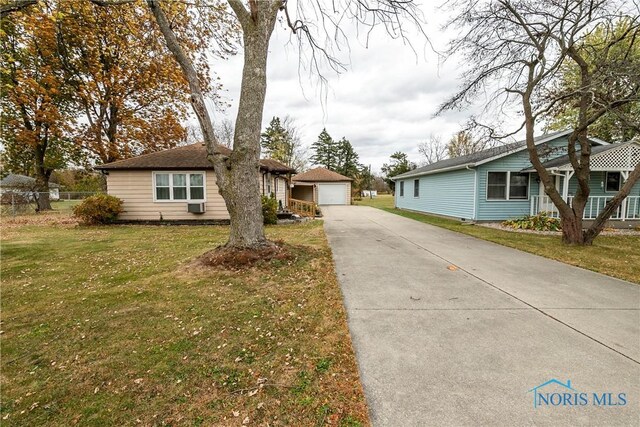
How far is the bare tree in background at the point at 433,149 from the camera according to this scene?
4491cm

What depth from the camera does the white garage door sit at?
28797mm

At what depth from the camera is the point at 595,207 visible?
13.0m

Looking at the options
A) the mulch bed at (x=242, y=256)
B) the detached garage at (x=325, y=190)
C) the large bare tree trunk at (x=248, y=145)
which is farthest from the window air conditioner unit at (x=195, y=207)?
the detached garage at (x=325, y=190)

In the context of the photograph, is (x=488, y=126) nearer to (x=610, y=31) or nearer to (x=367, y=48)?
(x=610, y=31)

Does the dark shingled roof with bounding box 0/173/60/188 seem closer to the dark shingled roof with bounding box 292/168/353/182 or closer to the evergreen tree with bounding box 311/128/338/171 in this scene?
the dark shingled roof with bounding box 292/168/353/182

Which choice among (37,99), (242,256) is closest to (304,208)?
(242,256)

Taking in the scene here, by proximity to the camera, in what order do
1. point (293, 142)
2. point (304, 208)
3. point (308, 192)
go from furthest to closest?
point (293, 142), point (308, 192), point (304, 208)

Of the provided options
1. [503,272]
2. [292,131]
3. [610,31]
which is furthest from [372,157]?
[503,272]

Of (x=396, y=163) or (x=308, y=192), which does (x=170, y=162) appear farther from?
(x=396, y=163)

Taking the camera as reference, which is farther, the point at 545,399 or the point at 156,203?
the point at 156,203

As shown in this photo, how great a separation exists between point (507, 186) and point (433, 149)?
35.5 m

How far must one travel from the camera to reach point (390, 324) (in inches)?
128

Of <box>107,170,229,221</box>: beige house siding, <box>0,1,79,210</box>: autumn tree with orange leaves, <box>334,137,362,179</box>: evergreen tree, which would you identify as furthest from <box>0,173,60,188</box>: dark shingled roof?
<box>334,137,362,179</box>: evergreen tree

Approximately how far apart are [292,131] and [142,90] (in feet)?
73.1
